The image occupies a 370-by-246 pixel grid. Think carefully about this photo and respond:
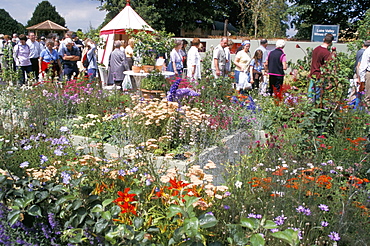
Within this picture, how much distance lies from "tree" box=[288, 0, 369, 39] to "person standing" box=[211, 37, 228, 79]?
56.9 ft

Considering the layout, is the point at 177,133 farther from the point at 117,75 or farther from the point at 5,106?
the point at 117,75

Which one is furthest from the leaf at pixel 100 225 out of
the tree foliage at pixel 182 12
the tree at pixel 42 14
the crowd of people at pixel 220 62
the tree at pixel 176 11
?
the tree at pixel 42 14

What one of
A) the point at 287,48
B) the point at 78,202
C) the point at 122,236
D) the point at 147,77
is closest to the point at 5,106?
the point at 147,77

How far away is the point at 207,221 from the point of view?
1741 millimetres

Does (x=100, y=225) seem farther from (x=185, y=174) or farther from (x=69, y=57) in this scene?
(x=69, y=57)

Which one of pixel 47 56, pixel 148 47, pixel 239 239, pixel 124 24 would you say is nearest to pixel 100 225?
pixel 239 239

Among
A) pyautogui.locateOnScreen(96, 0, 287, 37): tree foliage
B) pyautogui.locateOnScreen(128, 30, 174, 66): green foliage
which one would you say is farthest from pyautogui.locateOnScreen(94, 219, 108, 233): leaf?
pyautogui.locateOnScreen(96, 0, 287, 37): tree foliage

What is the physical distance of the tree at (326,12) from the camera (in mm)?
23158

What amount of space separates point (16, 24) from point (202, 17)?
3078 cm

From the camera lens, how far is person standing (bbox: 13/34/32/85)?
980 cm

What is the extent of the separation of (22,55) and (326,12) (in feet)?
69.0

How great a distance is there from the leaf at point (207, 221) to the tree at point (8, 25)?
1964 inches

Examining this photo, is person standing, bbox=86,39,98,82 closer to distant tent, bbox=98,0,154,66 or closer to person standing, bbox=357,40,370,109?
distant tent, bbox=98,0,154,66

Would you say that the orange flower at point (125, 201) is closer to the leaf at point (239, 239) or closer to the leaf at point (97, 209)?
the leaf at point (97, 209)
